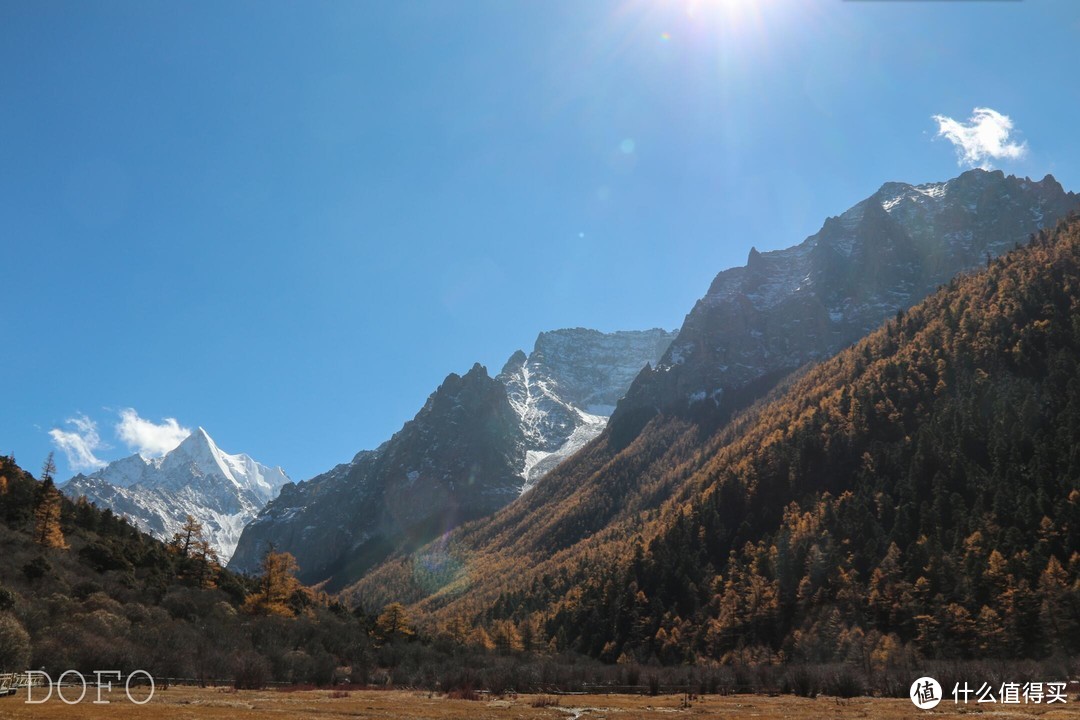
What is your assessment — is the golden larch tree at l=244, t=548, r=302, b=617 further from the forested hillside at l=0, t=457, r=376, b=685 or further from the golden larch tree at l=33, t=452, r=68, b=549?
the golden larch tree at l=33, t=452, r=68, b=549

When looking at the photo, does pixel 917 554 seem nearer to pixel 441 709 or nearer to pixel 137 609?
pixel 441 709

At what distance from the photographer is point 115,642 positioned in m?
71.2

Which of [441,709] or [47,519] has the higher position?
[47,519]

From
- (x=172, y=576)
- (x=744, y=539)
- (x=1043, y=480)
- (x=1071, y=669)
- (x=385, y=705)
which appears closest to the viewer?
(x=385, y=705)

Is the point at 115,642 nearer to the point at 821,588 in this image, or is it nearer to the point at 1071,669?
the point at 1071,669

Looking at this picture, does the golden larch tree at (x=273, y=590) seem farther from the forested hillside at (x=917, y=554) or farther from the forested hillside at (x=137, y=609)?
the forested hillside at (x=917, y=554)

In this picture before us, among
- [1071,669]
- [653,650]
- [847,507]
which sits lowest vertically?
[653,650]

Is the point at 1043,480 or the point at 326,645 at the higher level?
the point at 1043,480

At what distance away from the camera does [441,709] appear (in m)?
55.1

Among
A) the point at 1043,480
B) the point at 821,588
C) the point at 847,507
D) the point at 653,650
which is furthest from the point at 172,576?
the point at 1043,480

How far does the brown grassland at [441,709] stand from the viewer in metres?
40.4

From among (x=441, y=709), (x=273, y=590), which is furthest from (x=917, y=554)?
(x=273, y=590)

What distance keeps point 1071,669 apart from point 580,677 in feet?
219

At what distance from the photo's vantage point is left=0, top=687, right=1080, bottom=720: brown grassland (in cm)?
4042
